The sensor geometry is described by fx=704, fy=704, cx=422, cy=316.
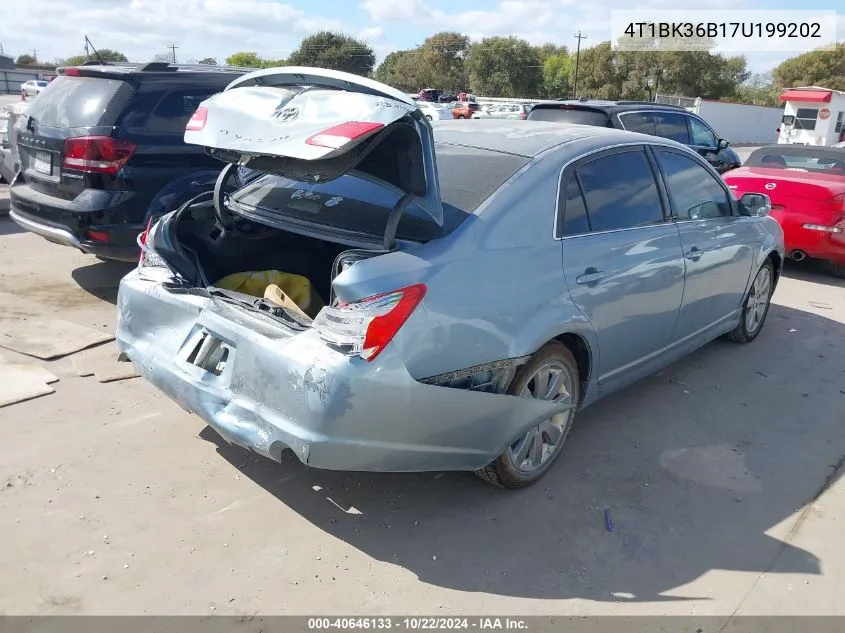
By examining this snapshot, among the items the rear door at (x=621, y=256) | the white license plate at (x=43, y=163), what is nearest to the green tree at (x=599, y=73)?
the white license plate at (x=43, y=163)

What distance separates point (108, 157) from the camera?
5.50 meters

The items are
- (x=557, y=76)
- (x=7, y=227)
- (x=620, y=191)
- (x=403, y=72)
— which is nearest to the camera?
(x=620, y=191)

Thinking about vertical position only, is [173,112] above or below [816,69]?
below

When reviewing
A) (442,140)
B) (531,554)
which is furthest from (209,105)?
(531,554)

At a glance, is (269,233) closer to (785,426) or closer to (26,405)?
(26,405)

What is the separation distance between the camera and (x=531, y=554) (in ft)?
10.0

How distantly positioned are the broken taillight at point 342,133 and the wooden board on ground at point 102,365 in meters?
2.53

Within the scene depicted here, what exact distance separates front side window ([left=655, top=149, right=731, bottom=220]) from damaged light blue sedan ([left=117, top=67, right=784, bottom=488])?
0.25 feet

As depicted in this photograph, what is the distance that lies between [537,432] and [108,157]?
13.3 feet

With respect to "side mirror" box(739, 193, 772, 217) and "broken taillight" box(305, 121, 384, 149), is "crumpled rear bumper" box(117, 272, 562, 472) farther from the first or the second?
"side mirror" box(739, 193, 772, 217)

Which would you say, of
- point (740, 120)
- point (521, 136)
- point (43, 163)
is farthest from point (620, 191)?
point (740, 120)

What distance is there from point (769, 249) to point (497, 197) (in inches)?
132

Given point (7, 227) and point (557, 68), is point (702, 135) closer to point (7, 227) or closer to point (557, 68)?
point (7, 227)

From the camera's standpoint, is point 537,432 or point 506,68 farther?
point 506,68
